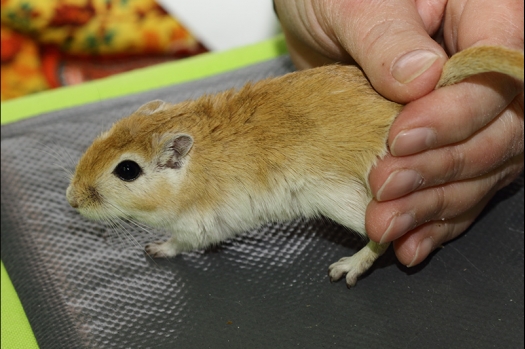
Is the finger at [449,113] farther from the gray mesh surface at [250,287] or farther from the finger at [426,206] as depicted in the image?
the gray mesh surface at [250,287]

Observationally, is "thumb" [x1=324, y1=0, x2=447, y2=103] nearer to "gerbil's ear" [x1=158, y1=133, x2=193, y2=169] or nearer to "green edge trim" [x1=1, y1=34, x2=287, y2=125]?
"gerbil's ear" [x1=158, y1=133, x2=193, y2=169]

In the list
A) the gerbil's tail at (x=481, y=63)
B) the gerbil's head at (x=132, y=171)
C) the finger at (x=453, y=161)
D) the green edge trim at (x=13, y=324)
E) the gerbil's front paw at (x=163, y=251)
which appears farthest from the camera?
the gerbil's front paw at (x=163, y=251)

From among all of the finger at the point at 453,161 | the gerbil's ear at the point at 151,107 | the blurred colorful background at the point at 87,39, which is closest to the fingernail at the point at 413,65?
the finger at the point at 453,161

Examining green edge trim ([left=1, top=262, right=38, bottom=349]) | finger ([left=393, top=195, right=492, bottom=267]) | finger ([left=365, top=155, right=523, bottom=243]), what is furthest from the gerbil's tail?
green edge trim ([left=1, top=262, right=38, bottom=349])

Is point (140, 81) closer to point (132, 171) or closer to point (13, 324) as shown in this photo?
point (132, 171)

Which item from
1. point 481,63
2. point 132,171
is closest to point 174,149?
point 132,171

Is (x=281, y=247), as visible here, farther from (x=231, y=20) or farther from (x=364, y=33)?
Result: (x=231, y=20)

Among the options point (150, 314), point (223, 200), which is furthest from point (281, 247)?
point (150, 314)
